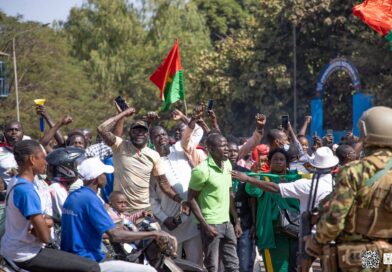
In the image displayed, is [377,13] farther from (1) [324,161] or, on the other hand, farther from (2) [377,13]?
(1) [324,161]

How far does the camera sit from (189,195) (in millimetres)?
10117

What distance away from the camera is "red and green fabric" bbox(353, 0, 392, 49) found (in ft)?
47.0

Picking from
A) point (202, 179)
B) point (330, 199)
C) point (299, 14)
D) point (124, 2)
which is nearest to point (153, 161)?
point (202, 179)

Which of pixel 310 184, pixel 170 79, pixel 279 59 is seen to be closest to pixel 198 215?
pixel 310 184

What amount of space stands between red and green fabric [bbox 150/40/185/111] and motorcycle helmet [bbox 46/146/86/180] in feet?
24.7

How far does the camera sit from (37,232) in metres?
6.93

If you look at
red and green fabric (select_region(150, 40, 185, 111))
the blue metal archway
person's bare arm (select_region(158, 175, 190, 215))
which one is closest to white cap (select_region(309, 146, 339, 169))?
person's bare arm (select_region(158, 175, 190, 215))

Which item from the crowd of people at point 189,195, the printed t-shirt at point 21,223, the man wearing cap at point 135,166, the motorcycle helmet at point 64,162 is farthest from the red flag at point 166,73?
the printed t-shirt at point 21,223

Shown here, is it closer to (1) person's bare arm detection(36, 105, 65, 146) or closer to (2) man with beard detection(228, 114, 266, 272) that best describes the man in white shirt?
(2) man with beard detection(228, 114, 266, 272)

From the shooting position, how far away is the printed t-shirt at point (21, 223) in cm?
693

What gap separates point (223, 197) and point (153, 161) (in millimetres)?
900

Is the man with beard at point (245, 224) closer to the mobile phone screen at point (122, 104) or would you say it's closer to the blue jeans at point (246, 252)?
the blue jeans at point (246, 252)

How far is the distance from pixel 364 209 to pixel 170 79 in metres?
10.4

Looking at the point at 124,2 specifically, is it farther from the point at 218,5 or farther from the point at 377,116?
the point at 377,116
